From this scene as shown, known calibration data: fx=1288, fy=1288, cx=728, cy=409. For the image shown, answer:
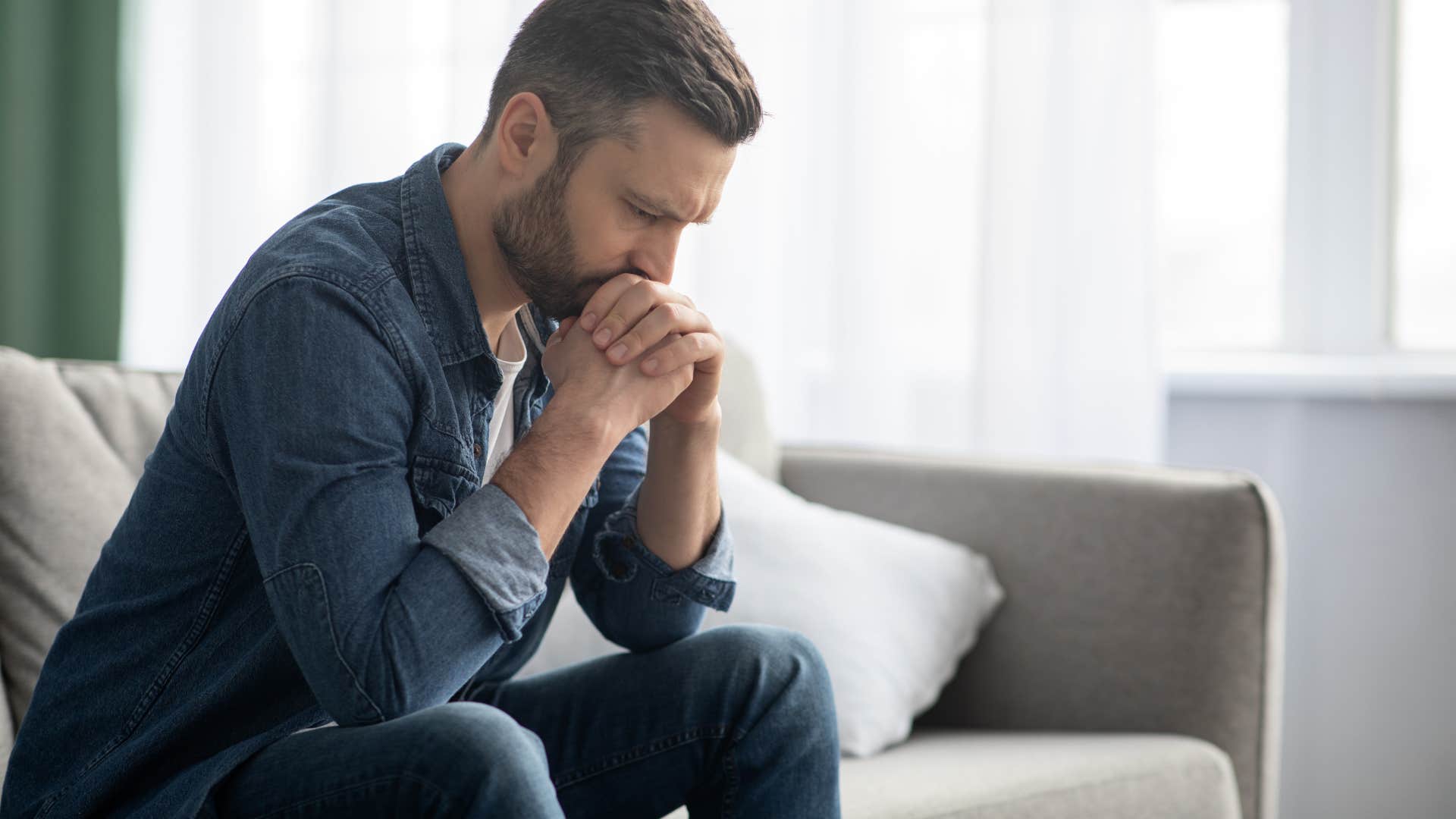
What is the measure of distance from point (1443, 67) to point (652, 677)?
6.22 ft

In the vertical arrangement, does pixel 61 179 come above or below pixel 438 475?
above

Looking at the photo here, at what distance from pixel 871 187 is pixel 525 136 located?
132 centimetres

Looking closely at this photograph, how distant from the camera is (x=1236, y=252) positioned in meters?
2.36

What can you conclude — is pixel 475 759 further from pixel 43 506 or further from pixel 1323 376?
pixel 1323 376

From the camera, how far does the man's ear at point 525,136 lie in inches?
38.6

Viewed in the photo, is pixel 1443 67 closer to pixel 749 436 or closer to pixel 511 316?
pixel 749 436

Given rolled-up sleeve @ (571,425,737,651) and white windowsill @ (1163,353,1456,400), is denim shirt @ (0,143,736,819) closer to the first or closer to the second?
rolled-up sleeve @ (571,425,737,651)

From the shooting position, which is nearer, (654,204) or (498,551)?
(498,551)

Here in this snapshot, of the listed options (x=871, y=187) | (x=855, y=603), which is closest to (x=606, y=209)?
(x=855, y=603)

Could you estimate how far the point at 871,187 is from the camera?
2234 mm

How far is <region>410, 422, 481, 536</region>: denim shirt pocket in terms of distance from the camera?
91 cm

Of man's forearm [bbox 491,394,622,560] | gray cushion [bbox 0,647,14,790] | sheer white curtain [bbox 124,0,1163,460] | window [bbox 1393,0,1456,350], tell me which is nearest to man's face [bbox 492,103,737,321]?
man's forearm [bbox 491,394,622,560]

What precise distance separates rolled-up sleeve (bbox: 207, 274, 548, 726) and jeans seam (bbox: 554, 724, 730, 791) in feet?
0.74

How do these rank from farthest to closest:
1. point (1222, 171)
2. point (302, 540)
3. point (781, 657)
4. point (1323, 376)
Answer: point (1222, 171)
point (1323, 376)
point (781, 657)
point (302, 540)
